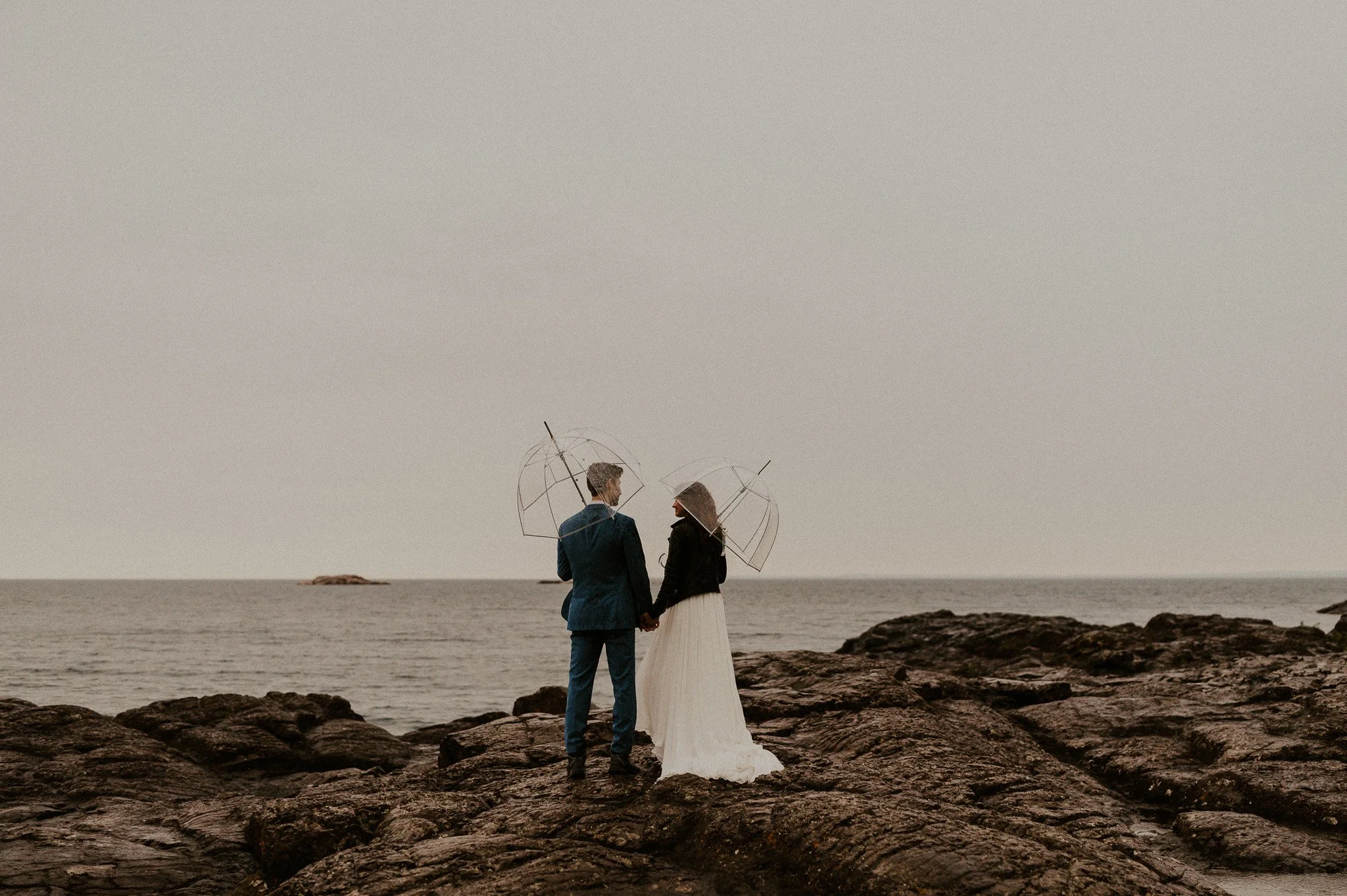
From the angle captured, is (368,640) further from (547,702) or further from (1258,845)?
(1258,845)

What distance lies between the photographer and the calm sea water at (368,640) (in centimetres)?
3875

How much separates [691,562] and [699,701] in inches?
53.3

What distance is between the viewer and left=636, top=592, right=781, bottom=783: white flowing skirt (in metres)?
9.45

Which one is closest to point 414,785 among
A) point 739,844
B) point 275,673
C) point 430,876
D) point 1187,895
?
point 430,876

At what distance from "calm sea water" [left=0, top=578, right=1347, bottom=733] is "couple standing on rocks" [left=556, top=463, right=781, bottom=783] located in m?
22.4

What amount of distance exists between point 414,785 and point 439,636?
6249 cm

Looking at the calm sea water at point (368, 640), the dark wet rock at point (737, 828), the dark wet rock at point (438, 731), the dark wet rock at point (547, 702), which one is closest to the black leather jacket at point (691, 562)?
the dark wet rock at point (737, 828)

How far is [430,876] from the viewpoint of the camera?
746 cm

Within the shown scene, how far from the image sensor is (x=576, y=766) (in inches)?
387

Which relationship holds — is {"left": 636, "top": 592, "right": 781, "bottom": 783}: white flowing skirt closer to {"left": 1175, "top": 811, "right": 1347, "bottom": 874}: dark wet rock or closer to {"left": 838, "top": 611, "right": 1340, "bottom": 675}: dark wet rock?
{"left": 1175, "top": 811, "right": 1347, "bottom": 874}: dark wet rock

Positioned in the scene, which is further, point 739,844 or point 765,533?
point 765,533

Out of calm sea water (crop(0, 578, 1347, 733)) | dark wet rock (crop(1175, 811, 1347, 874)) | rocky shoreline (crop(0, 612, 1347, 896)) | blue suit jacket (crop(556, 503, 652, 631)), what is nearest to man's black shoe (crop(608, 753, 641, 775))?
rocky shoreline (crop(0, 612, 1347, 896))

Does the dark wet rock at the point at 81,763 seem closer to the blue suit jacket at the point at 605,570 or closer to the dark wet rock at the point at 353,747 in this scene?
the dark wet rock at the point at 353,747

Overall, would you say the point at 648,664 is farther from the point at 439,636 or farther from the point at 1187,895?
the point at 439,636
